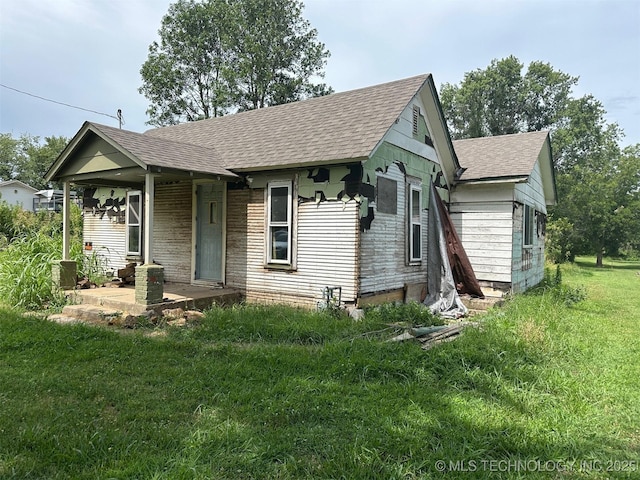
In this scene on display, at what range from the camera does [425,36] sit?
12.0 meters

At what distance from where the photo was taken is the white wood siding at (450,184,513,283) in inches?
434

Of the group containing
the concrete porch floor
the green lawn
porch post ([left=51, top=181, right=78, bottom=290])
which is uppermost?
porch post ([left=51, top=181, right=78, bottom=290])

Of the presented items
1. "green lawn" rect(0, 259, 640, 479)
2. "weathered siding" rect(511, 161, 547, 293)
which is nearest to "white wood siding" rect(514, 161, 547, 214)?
"weathered siding" rect(511, 161, 547, 293)

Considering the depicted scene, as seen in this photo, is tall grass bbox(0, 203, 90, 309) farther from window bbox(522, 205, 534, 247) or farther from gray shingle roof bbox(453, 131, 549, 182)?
window bbox(522, 205, 534, 247)

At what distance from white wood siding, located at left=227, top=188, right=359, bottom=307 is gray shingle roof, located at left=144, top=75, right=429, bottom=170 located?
0.93 metres

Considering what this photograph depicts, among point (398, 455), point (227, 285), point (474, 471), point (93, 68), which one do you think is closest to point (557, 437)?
point (474, 471)

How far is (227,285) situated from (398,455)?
7.27 m

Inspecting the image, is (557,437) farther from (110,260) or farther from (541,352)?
(110,260)

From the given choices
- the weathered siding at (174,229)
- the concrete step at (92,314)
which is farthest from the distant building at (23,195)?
the concrete step at (92,314)

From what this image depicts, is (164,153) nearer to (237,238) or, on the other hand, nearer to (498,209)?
(237,238)

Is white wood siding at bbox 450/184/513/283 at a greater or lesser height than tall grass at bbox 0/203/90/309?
greater

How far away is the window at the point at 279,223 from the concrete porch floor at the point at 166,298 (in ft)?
4.40

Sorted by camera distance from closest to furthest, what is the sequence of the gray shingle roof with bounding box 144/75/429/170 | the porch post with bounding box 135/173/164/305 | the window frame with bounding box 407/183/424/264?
the porch post with bounding box 135/173/164/305 < the gray shingle roof with bounding box 144/75/429/170 < the window frame with bounding box 407/183/424/264

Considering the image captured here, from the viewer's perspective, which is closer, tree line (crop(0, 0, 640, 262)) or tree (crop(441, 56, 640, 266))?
tree line (crop(0, 0, 640, 262))
